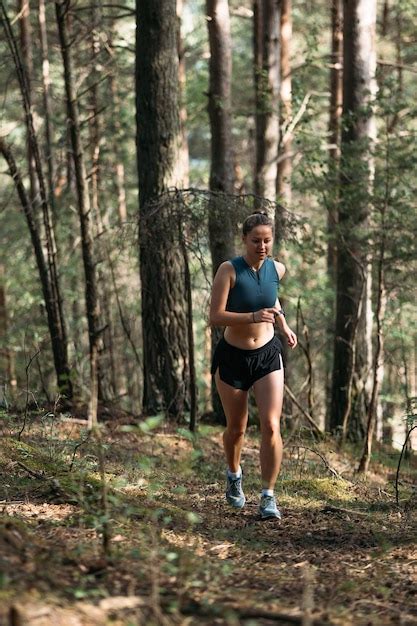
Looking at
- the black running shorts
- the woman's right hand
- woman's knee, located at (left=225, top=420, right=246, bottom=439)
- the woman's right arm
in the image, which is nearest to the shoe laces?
woman's knee, located at (left=225, top=420, right=246, bottom=439)

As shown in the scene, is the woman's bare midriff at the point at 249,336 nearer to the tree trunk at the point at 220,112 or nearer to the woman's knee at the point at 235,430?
the woman's knee at the point at 235,430

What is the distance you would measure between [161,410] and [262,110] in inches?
226

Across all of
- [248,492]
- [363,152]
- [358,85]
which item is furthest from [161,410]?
[358,85]

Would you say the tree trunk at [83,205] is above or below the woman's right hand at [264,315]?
above

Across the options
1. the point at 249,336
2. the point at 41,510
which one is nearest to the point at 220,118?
the point at 249,336

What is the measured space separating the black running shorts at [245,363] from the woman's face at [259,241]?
73cm

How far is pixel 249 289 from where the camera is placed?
6008 millimetres

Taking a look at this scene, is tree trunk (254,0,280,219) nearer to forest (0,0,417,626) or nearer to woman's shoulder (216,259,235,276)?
forest (0,0,417,626)

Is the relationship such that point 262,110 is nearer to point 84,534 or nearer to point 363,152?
point 363,152

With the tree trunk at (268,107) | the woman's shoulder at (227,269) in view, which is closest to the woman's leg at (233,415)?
the woman's shoulder at (227,269)

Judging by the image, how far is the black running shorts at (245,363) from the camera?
6082 millimetres

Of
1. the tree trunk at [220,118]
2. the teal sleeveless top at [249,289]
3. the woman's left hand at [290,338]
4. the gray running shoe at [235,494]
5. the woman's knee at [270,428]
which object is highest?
the tree trunk at [220,118]

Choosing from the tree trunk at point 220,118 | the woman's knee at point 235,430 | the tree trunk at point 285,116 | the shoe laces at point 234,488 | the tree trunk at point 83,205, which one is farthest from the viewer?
the tree trunk at point 285,116

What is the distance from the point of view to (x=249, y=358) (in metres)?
6.08
